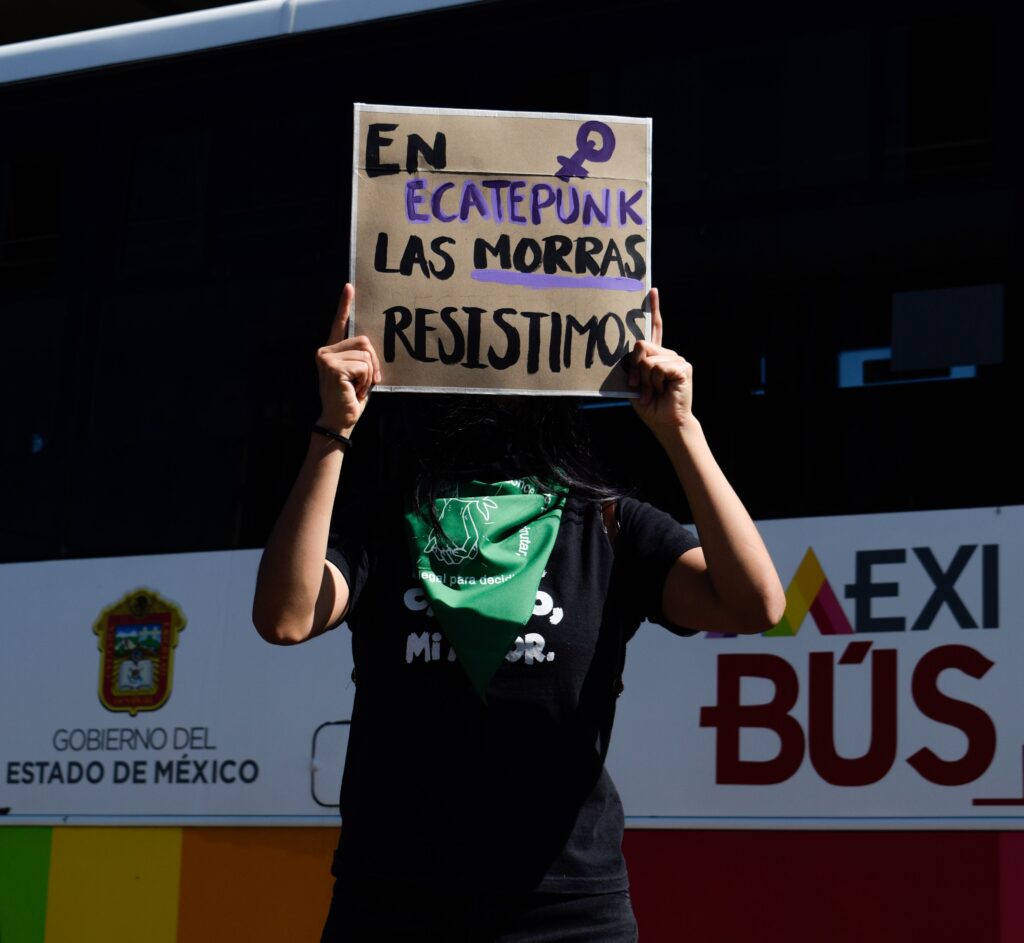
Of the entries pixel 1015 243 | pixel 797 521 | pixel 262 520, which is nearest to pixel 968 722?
pixel 797 521

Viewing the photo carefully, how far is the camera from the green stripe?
12.7 ft

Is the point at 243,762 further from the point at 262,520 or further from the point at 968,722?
the point at 968,722

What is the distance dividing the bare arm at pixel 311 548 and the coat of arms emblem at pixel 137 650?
1.94 meters

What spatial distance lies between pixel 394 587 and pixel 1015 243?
1921 mm

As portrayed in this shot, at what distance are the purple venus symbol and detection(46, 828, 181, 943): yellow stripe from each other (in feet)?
7.09

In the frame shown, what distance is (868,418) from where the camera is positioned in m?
3.38

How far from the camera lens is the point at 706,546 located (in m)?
1.97

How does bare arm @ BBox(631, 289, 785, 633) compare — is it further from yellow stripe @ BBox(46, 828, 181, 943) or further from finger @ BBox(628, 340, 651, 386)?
yellow stripe @ BBox(46, 828, 181, 943)

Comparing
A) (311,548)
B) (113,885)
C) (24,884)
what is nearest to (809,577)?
(311,548)

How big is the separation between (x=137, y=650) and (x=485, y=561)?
7.06ft

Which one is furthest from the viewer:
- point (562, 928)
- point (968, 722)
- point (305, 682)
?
point (305, 682)

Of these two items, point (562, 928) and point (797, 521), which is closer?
point (562, 928)

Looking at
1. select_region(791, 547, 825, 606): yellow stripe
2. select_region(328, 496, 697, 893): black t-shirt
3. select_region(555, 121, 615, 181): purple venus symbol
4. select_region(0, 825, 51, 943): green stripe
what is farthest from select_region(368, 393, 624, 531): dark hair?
select_region(0, 825, 51, 943): green stripe

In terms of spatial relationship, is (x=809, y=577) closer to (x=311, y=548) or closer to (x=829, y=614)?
(x=829, y=614)
